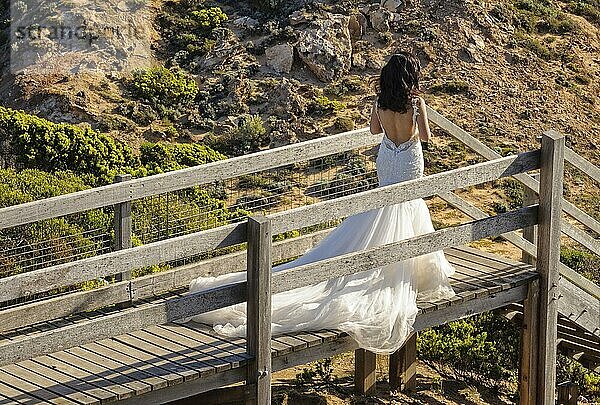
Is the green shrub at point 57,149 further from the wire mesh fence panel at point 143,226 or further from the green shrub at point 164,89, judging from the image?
the green shrub at point 164,89

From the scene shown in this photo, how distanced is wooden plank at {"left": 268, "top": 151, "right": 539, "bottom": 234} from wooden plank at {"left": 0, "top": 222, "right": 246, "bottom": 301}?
1.39 feet

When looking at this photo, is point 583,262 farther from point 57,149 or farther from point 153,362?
point 153,362

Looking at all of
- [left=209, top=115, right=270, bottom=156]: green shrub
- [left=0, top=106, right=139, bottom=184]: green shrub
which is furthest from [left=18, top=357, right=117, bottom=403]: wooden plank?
[left=209, top=115, right=270, bottom=156]: green shrub

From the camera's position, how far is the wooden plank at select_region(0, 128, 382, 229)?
834 centimetres

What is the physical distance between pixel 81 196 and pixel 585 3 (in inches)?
666

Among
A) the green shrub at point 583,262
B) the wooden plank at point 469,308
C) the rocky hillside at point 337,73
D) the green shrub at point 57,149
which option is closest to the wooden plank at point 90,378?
the wooden plank at point 469,308

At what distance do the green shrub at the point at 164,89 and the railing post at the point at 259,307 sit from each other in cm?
1270

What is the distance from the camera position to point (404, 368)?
11.0 m

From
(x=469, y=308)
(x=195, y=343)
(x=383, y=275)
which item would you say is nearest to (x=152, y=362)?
(x=195, y=343)

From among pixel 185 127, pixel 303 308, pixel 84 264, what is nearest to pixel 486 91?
pixel 185 127

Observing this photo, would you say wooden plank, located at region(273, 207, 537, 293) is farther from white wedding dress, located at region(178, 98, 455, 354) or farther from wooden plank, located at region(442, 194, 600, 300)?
wooden plank, located at region(442, 194, 600, 300)

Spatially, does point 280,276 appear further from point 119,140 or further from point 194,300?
point 119,140

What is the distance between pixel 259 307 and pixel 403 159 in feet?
6.84

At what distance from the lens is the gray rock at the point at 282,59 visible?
68.0 feet
